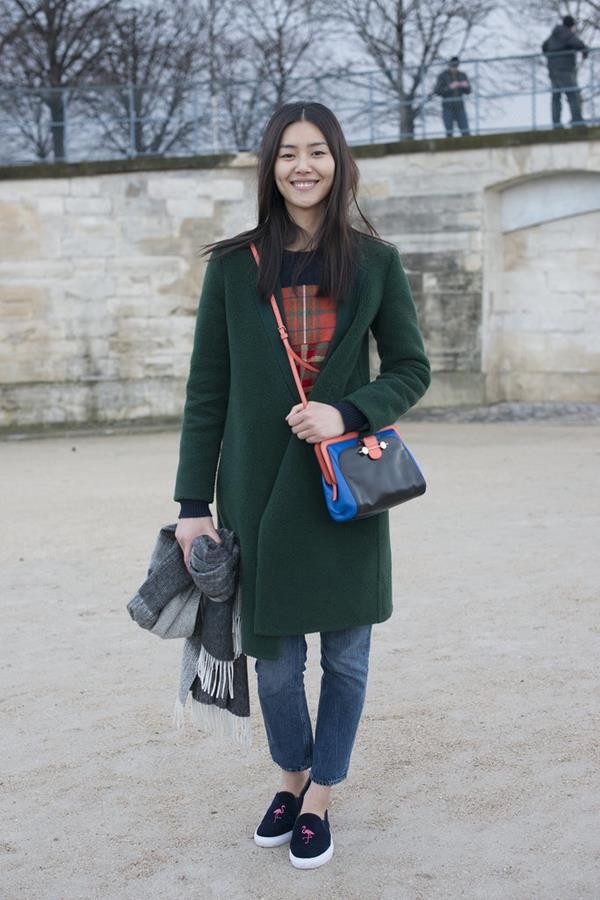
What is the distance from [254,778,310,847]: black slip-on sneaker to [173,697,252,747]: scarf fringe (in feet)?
0.60

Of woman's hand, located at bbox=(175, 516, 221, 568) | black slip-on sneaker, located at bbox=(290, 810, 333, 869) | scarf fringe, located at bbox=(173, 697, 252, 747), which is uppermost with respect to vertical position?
woman's hand, located at bbox=(175, 516, 221, 568)

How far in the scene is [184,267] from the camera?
1684 centimetres

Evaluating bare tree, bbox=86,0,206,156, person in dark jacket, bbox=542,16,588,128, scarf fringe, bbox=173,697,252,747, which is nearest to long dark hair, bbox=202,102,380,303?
scarf fringe, bbox=173,697,252,747

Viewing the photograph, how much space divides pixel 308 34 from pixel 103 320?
44.8 ft

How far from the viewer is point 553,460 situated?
11.9m

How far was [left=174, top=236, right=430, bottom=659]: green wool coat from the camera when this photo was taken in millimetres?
3162

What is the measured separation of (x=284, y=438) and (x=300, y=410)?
0.12 metres

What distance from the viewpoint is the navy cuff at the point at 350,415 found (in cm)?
312

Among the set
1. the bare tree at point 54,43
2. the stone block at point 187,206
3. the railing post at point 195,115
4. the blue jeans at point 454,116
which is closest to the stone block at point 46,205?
the stone block at point 187,206

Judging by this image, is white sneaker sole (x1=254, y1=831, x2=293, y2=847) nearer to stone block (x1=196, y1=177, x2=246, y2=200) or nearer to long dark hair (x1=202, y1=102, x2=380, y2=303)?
long dark hair (x1=202, y1=102, x2=380, y2=303)

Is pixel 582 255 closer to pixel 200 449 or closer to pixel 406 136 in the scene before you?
pixel 406 136

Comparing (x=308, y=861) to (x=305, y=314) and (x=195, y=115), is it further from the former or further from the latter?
(x=195, y=115)

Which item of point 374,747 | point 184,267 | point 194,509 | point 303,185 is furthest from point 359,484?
point 184,267

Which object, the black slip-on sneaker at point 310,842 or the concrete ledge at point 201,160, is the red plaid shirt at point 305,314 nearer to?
the black slip-on sneaker at point 310,842
